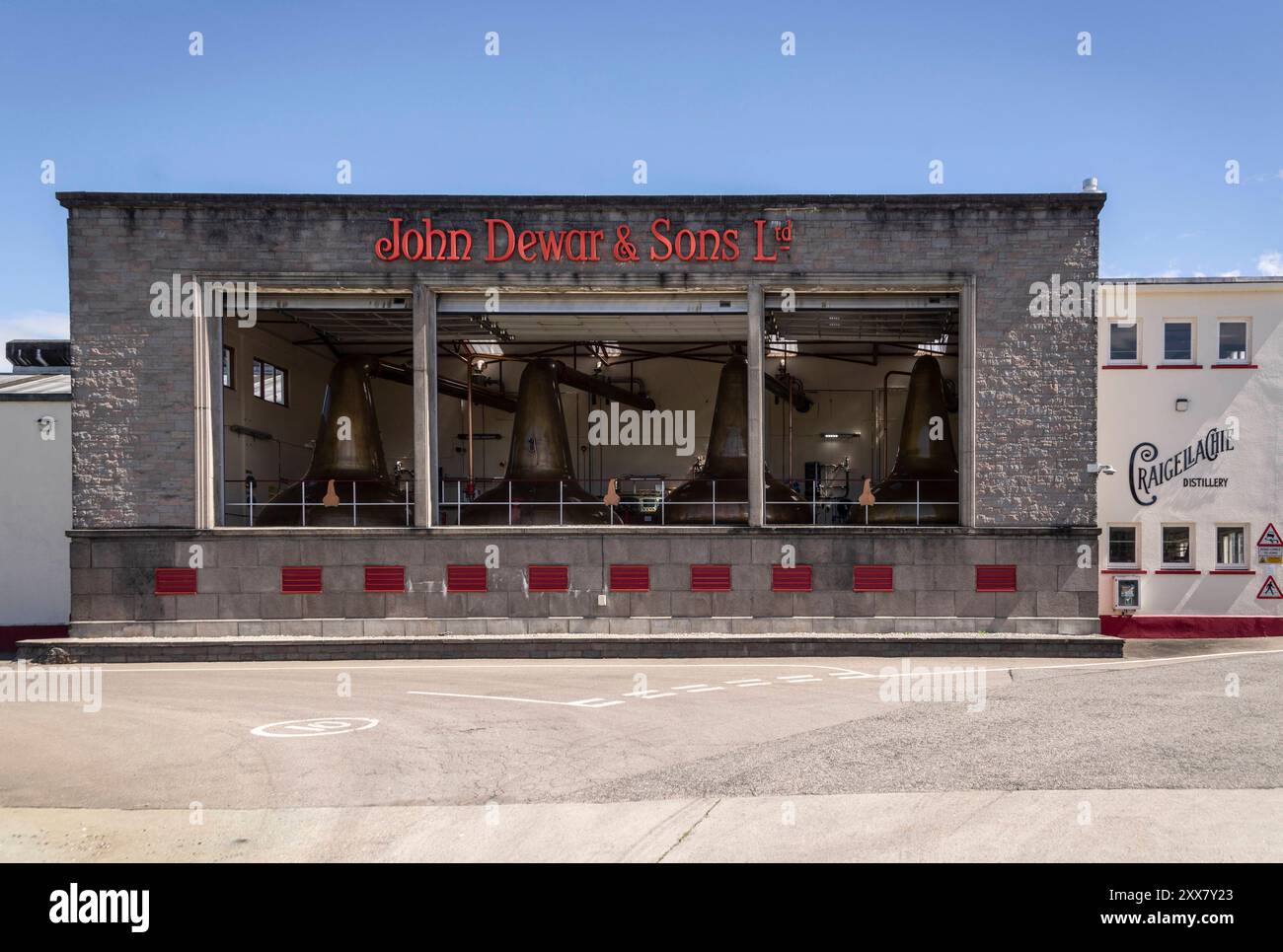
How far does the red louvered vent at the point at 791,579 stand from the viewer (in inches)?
783

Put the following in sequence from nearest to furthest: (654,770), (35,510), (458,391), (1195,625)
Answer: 1. (654,770)
2. (35,510)
3. (1195,625)
4. (458,391)

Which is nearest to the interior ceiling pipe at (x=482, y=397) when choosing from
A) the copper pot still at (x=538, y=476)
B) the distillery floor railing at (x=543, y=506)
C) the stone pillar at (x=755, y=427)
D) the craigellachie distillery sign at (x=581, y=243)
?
the copper pot still at (x=538, y=476)

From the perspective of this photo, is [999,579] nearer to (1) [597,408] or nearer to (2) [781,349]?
(2) [781,349]

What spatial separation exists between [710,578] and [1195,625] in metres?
12.3

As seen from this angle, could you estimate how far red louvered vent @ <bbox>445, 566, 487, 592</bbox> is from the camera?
65.2 ft

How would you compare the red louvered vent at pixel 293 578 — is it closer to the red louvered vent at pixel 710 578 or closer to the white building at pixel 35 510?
the white building at pixel 35 510

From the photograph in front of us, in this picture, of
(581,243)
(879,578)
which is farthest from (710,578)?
(581,243)

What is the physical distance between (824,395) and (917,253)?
39.1 ft

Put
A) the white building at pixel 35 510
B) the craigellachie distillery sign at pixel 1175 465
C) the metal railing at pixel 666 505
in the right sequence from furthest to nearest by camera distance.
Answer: the craigellachie distillery sign at pixel 1175 465, the white building at pixel 35 510, the metal railing at pixel 666 505

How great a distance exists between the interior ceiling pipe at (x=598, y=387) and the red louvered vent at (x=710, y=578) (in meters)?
9.06

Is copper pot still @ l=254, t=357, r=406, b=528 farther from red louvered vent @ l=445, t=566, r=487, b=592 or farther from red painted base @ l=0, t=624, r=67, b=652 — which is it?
red painted base @ l=0, t=624, r=67, b=652

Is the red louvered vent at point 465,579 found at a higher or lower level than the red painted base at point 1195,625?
higher

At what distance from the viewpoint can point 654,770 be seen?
923cm

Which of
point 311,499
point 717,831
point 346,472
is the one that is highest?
point 346,472
